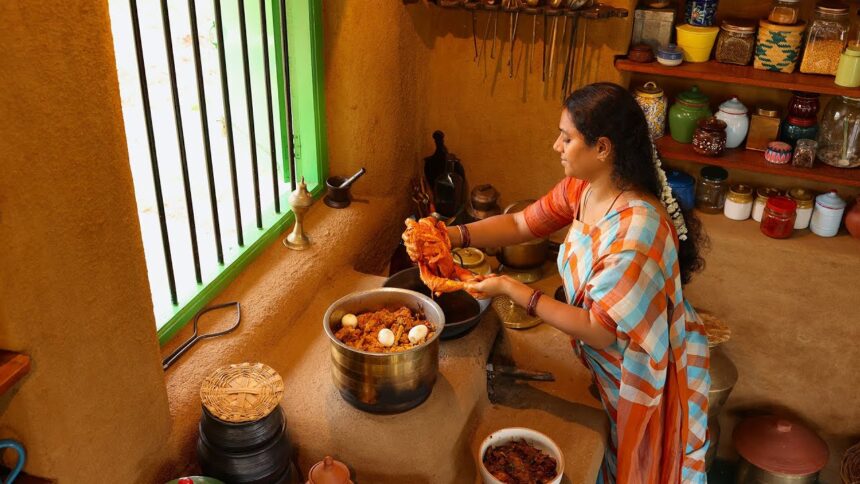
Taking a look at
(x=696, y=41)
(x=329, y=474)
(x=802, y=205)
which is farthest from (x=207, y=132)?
(x=802, y=205)

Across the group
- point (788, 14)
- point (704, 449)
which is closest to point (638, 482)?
point (704, 449)

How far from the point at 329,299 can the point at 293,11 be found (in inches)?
44.0

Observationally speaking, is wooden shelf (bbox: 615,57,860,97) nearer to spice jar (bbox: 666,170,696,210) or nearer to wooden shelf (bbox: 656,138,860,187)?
wooden shelf (bbox: 656,138,860,187)

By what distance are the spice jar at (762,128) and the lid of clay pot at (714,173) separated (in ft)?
0.49

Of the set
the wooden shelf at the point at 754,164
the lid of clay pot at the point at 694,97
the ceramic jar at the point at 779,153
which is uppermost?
the lid of clay pot at the point at 694,97

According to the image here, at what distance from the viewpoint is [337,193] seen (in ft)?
11.7

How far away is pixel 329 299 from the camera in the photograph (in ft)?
10.6

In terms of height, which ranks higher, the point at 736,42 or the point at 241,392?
the point at 736,42

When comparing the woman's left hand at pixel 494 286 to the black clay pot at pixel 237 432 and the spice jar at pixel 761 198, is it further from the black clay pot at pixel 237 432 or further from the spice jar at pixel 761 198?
the spice jar at pixel 761 198

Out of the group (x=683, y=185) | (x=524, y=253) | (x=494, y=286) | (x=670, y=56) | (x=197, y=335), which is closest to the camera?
(x=494, y=286)

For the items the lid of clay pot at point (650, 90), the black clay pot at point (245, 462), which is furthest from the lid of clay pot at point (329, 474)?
the lid of clay pot at point (650, 90)

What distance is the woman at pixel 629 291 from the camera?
249 cm

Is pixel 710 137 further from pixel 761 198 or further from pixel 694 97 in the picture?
pixel 761 198

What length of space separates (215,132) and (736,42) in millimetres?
2151
